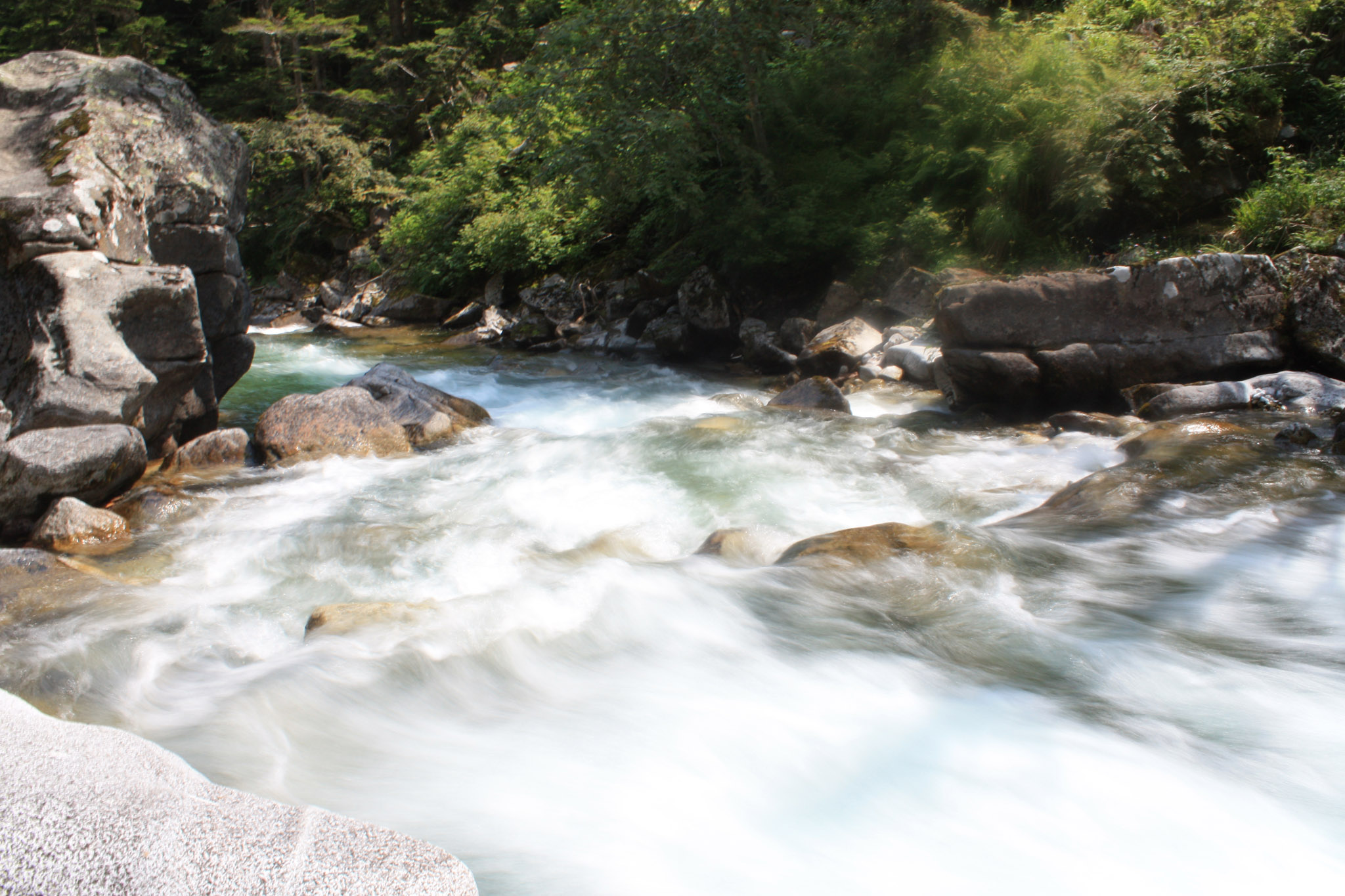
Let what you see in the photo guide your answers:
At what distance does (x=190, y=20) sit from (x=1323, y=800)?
1498 inches

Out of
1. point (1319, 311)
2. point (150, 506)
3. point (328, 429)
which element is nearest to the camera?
point (150, 506)

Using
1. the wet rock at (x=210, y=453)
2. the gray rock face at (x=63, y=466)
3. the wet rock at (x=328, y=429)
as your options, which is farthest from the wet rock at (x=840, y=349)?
the gray rock face at (x=63, y=466)

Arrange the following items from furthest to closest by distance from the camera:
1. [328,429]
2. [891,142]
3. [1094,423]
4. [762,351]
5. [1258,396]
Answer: [891,142] < [762,351] < [328,429] < [1094,423] < [1258,396]

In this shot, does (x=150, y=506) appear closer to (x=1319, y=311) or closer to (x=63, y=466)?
(x=63, y=466)

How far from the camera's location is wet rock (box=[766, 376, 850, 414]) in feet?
29.0

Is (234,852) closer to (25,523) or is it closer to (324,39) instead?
(25,523)

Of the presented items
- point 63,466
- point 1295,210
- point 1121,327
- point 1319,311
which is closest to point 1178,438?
point 1121,327

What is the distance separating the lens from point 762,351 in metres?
11.8

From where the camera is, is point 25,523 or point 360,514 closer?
point 25,523

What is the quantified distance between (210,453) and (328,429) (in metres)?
1.03

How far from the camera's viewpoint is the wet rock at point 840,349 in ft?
34.7

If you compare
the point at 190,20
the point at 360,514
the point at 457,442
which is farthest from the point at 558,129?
the point at 190,20

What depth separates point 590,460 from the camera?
752cm

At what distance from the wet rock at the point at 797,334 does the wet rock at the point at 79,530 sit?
8.74 m
